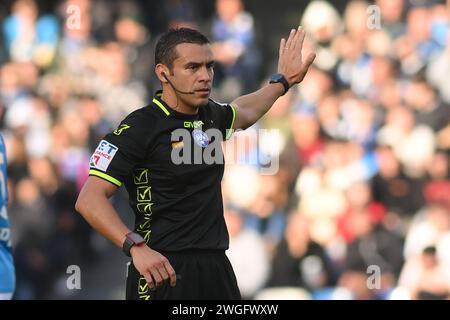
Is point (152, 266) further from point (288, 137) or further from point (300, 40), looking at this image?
point (288, 137)

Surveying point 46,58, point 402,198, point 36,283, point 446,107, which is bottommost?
point 36,283

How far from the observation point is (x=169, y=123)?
18.4ft

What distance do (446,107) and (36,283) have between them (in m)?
4.94

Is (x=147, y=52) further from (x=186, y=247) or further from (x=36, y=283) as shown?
(x=186, y=247)

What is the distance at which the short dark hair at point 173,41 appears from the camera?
18.6 feet

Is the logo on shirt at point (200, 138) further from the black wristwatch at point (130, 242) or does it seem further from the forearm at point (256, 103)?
the black wristwatch at point (130, 242)

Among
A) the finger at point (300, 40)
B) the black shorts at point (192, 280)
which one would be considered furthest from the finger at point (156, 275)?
the finger at point (300, 40)

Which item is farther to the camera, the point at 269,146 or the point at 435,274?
the point at 269,146

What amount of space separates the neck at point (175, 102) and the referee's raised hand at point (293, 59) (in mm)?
891

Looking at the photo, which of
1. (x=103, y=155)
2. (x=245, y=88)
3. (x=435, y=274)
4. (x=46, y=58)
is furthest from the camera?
(x=46, y=58)

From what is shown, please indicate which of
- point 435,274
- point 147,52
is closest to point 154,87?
point 147,52

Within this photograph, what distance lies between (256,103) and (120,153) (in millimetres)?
1212

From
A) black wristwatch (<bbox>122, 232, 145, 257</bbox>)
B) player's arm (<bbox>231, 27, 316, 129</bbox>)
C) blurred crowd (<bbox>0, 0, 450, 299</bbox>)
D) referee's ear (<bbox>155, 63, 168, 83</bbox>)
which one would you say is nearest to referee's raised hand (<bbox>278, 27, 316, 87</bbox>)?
player's arm (<bbox>231, 27, 316, 129</bbox>)

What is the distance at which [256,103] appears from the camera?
20.9ft
